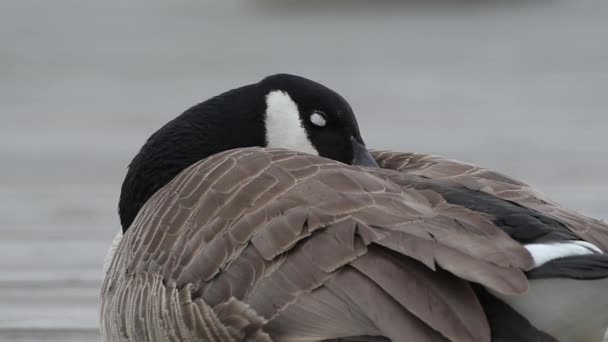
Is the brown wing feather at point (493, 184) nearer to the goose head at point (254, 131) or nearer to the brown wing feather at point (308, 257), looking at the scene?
the goose head at point (254, 131)

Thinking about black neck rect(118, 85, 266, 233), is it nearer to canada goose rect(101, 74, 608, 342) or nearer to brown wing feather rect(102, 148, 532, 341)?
canada goose rect(101, 74, 608, 342)

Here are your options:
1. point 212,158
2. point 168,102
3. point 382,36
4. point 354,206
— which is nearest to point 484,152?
point 168,102

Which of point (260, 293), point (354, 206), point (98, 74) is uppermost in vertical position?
point (354, 206)

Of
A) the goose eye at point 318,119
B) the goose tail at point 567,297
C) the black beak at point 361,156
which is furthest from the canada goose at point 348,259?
the goose eye at point 318,119

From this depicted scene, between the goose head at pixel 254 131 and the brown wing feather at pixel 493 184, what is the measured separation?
5.8 inches

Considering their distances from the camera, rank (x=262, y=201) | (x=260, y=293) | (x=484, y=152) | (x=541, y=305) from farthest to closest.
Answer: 1. (x=484, y=152)
2. (x=262, y=201)
3. (x=260, y=293)
4. (x=541, y=305)

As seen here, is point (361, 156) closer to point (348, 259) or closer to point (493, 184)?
point (493, 184)

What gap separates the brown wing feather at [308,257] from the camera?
275cm

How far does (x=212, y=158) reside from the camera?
3.64 metres

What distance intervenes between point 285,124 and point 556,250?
1.57m

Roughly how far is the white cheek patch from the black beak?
0.47ft

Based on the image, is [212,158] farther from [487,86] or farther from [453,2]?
[453,2]

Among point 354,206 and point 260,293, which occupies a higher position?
point 354,206

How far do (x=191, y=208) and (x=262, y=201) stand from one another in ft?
0.97
